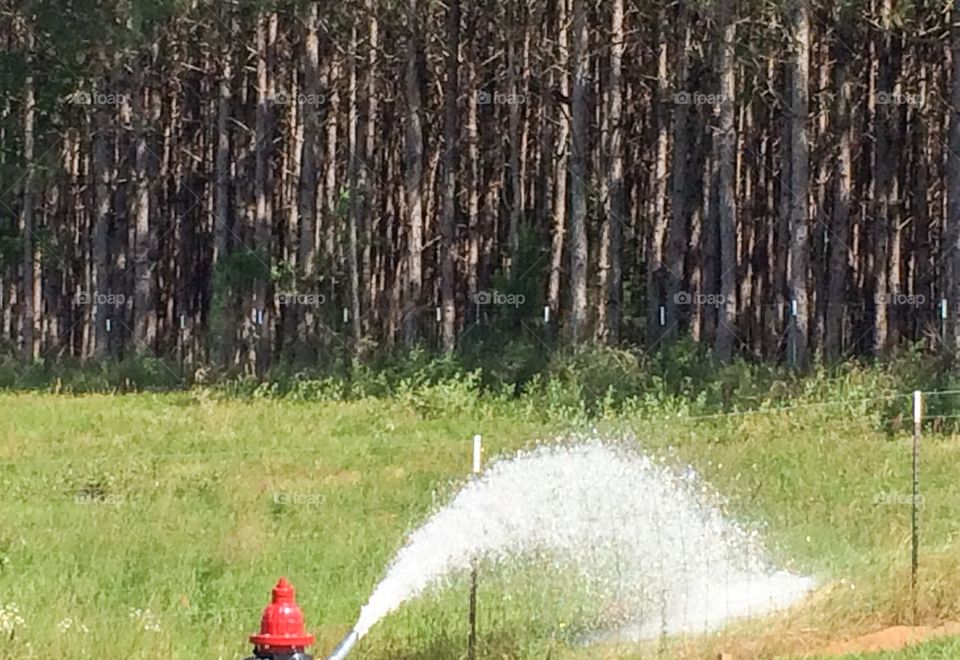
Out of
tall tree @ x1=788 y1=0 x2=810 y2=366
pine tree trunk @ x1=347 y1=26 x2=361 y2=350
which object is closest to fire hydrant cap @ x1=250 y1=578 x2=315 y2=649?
tall tree @ x1=788 y1=0 x2=810 y2=366

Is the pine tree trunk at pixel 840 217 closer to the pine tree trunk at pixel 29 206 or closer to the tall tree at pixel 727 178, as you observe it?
the tall tree at pixel 727 178

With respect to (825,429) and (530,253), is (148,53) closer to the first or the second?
(530,253)

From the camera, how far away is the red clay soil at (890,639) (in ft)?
33.1

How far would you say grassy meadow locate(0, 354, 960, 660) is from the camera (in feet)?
34.8

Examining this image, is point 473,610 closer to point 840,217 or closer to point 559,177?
point 840,217

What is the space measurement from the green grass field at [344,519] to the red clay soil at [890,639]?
0.11 metres

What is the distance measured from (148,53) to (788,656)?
1323 inches

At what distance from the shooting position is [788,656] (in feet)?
32.1

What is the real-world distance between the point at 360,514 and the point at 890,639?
22.4 feet

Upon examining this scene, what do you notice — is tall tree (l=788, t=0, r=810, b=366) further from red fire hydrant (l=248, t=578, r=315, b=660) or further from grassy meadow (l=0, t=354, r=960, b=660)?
red fire hydrant (l=248, t=578, r=315, b=660)

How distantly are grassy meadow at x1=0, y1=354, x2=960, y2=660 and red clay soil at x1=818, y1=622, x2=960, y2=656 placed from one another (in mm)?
119

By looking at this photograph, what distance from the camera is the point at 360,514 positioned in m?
16.0

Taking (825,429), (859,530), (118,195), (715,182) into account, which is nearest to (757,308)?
(715,182)

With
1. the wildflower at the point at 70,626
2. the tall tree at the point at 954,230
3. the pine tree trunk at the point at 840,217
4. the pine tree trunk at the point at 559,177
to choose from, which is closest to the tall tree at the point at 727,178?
Answer: the pine tree trunk at the point at 840,217
